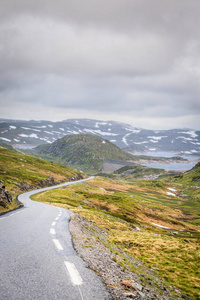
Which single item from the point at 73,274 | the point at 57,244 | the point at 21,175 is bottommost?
the point at 21,175

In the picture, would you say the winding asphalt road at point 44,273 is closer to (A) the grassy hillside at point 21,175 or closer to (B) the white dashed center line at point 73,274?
(B) the white dashed center line at point 73,274

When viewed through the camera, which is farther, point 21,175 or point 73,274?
point 21,175

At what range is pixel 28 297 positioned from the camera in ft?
17.2

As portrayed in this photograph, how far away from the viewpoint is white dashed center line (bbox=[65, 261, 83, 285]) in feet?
21.1

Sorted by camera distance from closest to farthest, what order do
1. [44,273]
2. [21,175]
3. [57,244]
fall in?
1. [44,273]
2. [57,244]
3. [21,175]

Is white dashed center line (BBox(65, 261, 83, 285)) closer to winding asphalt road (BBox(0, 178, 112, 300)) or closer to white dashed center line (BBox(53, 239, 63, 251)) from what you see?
winding asphalt road (BBox(0, 178, 112, 300))

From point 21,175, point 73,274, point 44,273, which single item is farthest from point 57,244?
point 21,175

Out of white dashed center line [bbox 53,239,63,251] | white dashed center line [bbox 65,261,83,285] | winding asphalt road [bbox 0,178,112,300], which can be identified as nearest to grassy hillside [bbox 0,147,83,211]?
white dashed center line [bbox 53,239,63,251]

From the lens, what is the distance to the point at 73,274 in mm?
6957

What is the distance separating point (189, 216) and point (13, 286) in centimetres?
10310

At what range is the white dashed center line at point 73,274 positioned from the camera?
6.42 m

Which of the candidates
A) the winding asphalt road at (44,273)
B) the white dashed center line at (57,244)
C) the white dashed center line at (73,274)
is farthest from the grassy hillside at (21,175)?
the white dashed center line at (73,274)

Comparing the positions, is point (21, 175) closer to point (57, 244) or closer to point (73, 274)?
point (57, 244)

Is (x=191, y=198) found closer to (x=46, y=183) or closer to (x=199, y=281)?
(x=46, y=183)
